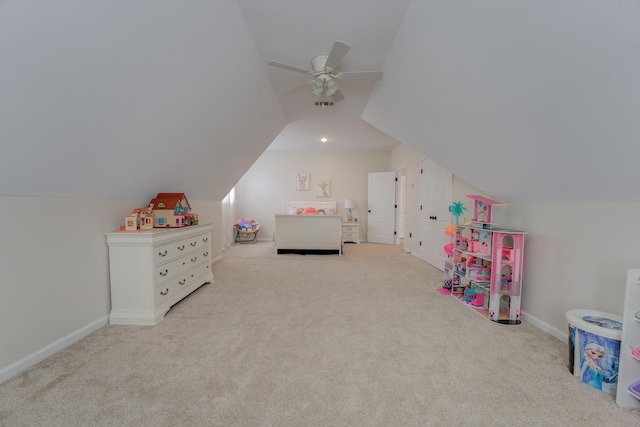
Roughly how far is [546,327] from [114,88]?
3.77 m

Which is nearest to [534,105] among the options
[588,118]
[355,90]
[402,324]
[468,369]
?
[588,118]

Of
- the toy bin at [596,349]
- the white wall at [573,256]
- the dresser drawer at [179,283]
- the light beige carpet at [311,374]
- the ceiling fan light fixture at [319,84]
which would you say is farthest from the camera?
the ceiling fan light fixture at [319,84]

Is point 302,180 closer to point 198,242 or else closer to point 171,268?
point 198,242

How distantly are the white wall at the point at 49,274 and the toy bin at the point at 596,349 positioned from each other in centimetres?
359

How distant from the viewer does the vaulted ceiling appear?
48.3 inches

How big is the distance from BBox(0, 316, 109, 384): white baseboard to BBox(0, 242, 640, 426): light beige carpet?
0.06m

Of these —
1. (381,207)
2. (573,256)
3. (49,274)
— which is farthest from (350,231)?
(49,274)

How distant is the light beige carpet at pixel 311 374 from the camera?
134 centimetres

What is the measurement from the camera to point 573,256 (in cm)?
202

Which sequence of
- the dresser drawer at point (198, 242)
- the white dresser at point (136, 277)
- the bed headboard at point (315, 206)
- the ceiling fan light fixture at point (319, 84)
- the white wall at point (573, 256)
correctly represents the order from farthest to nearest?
the bed headboard at point (315, 206) → the dresser drawer at point (198, 242) → the ceiling fan light fixture at point (319, 84) → the white dresser at point (136, 277) → the white wall at point (573, 256)

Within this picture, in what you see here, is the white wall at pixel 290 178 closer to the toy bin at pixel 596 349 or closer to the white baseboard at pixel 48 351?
the white baseboard at pixel 48 351

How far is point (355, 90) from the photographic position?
3455 mm

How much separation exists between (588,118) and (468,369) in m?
1.68

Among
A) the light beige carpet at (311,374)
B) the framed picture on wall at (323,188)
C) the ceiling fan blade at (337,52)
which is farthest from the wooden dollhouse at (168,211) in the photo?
the framed picture on wall at (323,188)
